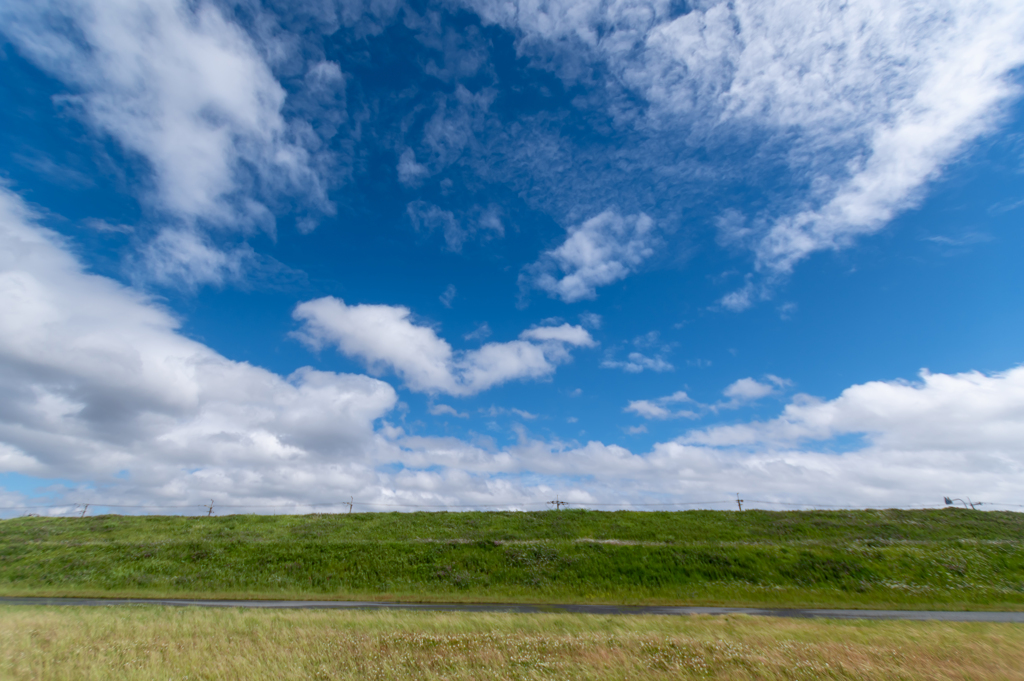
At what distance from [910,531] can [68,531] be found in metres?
101

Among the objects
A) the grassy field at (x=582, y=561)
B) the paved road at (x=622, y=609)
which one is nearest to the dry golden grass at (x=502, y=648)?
the paved road at (x=622, y=609)

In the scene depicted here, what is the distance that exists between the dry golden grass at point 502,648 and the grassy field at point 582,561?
15649 mm

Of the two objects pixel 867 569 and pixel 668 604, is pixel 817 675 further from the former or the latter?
pixel 867 569

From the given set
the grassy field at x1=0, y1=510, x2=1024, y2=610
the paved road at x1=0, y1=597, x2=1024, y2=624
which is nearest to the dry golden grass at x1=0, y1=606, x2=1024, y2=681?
the paved road at x1=0, y1=597, x2=1024, y2=624

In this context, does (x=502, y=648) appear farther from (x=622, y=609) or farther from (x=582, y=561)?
(x=582, y=561)

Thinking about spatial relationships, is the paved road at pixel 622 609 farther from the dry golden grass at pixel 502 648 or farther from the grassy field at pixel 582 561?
the dry golden grass at pixel 502 648

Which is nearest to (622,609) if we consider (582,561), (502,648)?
(582,561)

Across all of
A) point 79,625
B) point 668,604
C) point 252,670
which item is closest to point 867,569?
point 668,604

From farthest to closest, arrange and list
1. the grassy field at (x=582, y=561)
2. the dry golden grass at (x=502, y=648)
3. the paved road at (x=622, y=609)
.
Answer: the grassy field at (x=582, y=561), the paved road at (x=622, y=609), the dry golden grass at (x=502, y=648)

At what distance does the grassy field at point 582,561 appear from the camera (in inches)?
1351

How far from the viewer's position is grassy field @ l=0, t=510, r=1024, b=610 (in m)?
34.3

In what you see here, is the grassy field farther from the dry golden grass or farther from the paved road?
the dry golden grass

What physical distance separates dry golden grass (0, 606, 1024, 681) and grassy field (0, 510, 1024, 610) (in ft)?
51.3

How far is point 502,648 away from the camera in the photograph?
1548cm
